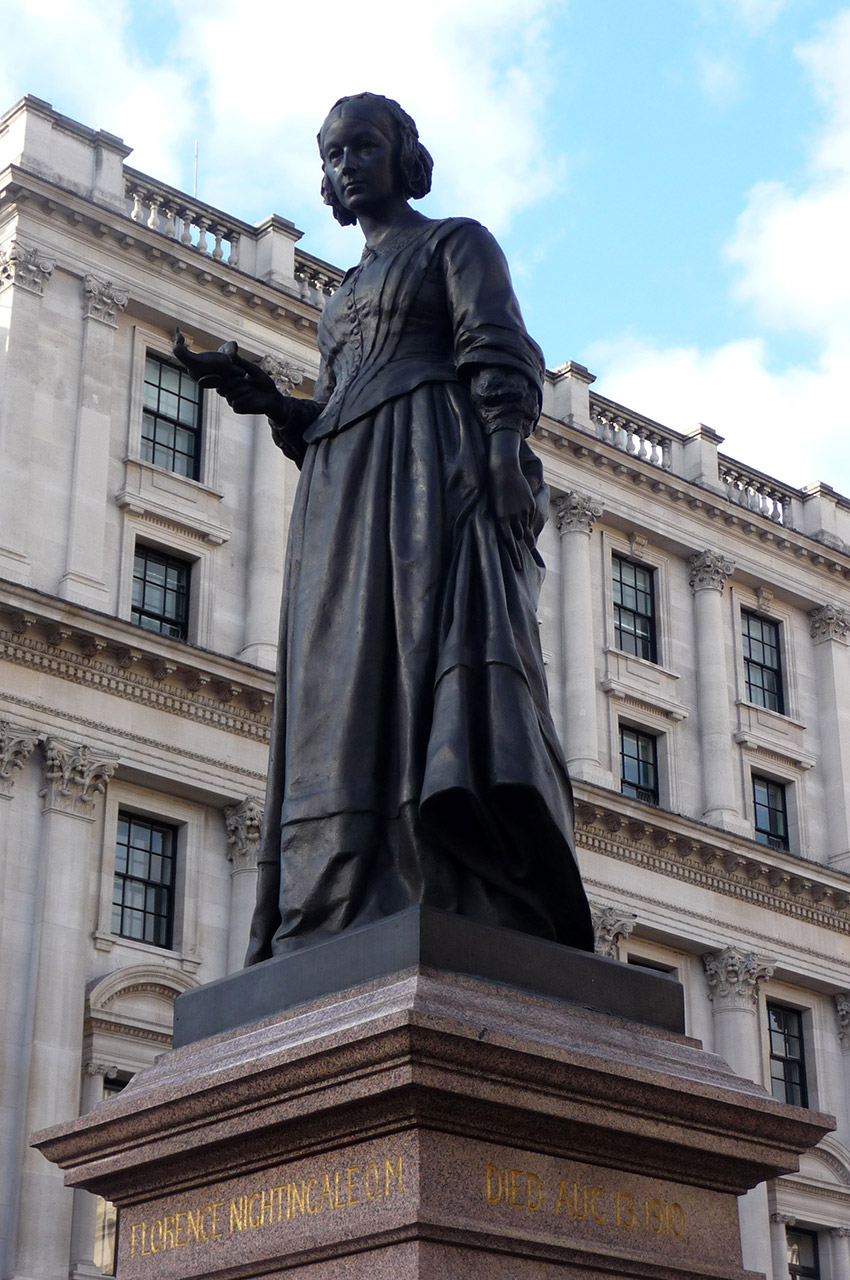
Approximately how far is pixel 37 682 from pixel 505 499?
21023 mm

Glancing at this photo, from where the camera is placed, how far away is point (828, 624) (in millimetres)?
40281

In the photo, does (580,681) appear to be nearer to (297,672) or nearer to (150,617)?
(150,617)

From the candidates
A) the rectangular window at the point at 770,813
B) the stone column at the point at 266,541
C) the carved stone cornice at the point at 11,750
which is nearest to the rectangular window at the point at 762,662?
the rectangular window at the point at 770,813

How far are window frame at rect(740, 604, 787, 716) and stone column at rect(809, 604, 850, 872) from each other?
3.18 feet

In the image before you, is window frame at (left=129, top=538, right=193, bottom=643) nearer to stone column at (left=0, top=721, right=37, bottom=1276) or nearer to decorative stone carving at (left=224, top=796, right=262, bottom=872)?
decorative stone carving at (left=224, top=796, right=262, bottom=872)

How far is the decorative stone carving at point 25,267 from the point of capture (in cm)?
2933

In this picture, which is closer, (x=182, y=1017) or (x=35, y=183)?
(x=182, y=1017)

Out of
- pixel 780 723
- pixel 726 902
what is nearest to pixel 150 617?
pixel 726 902

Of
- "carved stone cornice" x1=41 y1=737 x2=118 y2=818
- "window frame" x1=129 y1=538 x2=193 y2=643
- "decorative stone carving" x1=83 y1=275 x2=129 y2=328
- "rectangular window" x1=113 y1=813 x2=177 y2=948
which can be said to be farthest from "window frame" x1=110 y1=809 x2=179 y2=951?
"decorative stone carving" x1=83 y1=275 x2=129 y2=328

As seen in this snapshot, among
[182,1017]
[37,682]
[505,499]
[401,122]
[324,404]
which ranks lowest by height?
[182,1017]

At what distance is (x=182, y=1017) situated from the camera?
666 centimetres

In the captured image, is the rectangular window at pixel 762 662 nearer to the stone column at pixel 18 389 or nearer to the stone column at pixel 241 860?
the stone column at pixel 241 860

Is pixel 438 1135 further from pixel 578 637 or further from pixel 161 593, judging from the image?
pixel 578 637

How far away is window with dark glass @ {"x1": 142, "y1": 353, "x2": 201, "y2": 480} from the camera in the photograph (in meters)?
30.9
